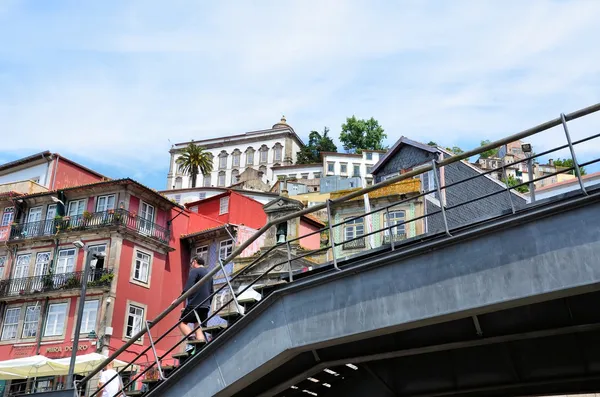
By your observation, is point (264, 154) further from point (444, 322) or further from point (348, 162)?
point (444, 322)

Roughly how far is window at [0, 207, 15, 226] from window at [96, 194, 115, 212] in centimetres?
670

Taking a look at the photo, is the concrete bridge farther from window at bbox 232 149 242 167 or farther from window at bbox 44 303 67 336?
window at bbox 232 149 242 167

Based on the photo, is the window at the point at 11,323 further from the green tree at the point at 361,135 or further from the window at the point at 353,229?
the green tree at the point at 361,135

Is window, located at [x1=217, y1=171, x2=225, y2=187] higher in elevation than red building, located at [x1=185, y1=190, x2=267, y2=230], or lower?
higher

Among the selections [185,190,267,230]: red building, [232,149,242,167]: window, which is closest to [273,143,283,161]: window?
[232,149,242,167]: window

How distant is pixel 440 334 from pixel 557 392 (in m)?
2.30

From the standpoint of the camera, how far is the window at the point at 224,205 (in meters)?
47.8

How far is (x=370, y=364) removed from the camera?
449 inches

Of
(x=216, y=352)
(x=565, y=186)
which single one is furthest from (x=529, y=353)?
(x=565, y=186)

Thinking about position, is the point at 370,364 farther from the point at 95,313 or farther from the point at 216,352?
the point at 95,313

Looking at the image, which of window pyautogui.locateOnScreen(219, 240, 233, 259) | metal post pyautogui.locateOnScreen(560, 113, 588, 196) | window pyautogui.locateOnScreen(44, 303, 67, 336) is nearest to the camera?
metal post pyautogui.locateOnScreen(560, 113, 588, 196)

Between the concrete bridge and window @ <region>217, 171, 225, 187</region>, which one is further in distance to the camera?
window @ <region>217, 171, 225, 187</region>

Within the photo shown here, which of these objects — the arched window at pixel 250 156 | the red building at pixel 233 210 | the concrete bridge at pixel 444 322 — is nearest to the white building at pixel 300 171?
the arched window at pixel 250 156

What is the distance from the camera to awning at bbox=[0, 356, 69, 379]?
89.3 ft
